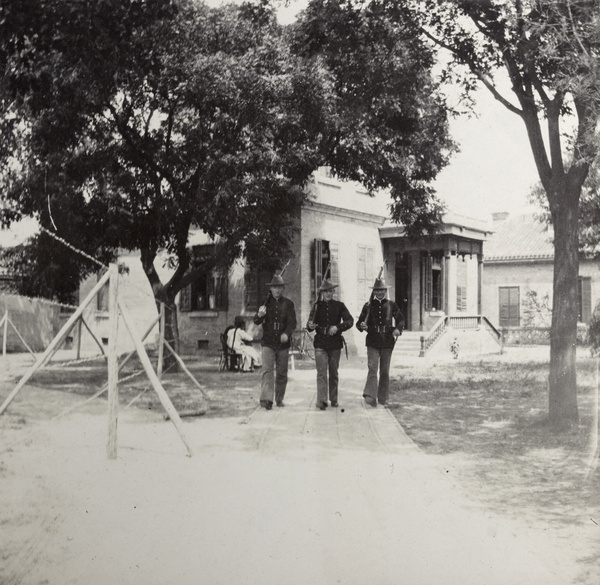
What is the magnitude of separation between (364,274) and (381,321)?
36.4ft

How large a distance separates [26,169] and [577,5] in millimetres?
10330

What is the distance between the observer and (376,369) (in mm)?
9586

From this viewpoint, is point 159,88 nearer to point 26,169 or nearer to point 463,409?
point 26,169

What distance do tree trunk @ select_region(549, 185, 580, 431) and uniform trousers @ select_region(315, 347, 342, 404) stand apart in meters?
2.90

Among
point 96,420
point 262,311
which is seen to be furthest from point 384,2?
point 96,420

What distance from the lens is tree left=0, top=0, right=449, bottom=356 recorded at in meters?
11.4

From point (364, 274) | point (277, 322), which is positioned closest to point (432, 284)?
point (364, 274)

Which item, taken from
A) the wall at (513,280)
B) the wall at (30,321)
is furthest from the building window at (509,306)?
the wall at (30,321)

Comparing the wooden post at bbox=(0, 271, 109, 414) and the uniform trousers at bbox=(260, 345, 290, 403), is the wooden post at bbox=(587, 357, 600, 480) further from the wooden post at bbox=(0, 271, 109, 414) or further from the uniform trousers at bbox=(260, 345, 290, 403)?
the wooden post at bbox=(0, 271, 109, 414)

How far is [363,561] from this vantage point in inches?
150

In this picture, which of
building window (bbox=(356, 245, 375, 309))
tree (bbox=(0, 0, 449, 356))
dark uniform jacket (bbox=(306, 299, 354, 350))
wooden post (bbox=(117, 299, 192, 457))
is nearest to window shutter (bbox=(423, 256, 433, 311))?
building window (bbox=(356, 245, 375, 309))

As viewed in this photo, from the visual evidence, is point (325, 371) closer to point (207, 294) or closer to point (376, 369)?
point (376, 369)

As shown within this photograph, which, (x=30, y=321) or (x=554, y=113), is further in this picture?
(x=30, y=321)

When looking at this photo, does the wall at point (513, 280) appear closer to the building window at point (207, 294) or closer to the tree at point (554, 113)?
the building window at point (207, 294)
